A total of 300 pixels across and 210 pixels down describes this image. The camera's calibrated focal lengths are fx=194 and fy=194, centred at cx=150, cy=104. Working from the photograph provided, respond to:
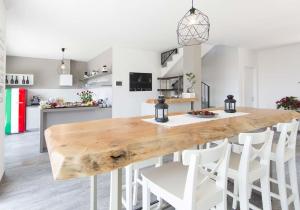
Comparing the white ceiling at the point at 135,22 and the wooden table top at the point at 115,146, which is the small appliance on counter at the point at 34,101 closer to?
the white ceiling at the point at 135,22

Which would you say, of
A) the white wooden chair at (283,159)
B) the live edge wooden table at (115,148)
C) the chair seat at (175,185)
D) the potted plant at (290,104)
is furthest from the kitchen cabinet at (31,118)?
the potted plant at (290,104)

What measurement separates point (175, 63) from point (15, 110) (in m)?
5.18

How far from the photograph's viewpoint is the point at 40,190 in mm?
2387

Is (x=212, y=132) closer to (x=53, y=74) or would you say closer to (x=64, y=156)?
(x=64, y=156)

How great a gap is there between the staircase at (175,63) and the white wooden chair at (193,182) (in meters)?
5.03

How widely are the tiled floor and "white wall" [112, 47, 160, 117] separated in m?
2.70

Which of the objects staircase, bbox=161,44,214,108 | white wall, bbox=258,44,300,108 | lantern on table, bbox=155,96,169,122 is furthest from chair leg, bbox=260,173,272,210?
white wall, bbox=258,44,300,108

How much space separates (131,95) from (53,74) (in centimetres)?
345

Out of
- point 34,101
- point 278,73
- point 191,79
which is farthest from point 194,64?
point 34,101

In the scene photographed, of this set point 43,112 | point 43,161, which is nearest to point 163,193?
point 43,161

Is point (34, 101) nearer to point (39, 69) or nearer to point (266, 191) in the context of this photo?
point (39, 69)

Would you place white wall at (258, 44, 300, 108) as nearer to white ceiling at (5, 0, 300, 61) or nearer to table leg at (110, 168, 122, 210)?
white ceiling at (5, 0, 300, 61)

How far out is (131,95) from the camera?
6027 millimetres

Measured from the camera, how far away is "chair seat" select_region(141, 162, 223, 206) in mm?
1122
